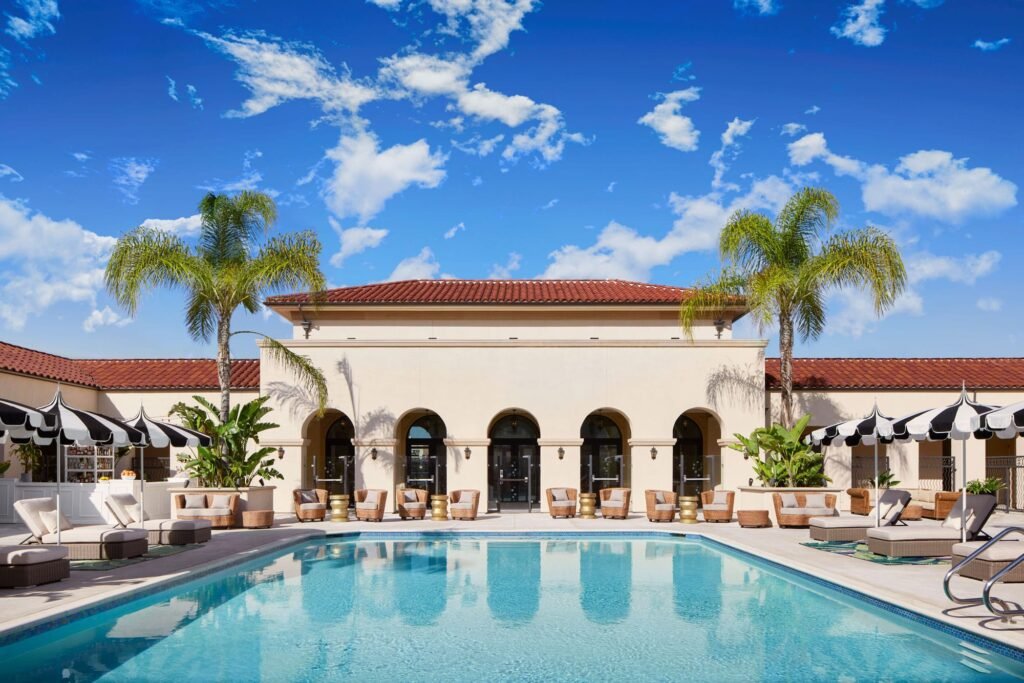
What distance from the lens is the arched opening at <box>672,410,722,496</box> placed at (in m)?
29.0

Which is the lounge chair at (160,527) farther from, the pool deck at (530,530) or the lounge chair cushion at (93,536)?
the lounge chair cushion at (93,536)

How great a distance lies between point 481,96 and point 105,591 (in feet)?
79.4

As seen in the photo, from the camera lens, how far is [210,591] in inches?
531

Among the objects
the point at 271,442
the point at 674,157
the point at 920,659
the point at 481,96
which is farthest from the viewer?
the point at 481,96

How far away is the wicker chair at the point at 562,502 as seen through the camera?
970 inches

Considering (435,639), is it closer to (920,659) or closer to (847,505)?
(920,659)

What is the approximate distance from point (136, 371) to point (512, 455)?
13538 mm

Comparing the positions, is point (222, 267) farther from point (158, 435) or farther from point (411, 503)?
point (411, 503)

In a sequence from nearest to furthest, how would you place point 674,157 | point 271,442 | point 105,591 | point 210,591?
point 105,591 → point 210,591 → point 271,442 → point 674,157

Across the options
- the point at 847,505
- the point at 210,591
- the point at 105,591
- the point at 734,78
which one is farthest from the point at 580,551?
the point at 734,78

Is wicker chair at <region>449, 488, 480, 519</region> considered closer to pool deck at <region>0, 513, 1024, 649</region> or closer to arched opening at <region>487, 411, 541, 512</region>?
pool deck at <region>0, 513, 1024, 649</region>

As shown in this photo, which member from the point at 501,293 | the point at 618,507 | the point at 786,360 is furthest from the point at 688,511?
the point at 501,293

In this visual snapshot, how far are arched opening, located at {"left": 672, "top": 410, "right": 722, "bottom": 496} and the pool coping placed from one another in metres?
8.00

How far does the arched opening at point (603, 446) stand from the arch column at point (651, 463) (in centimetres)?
317
